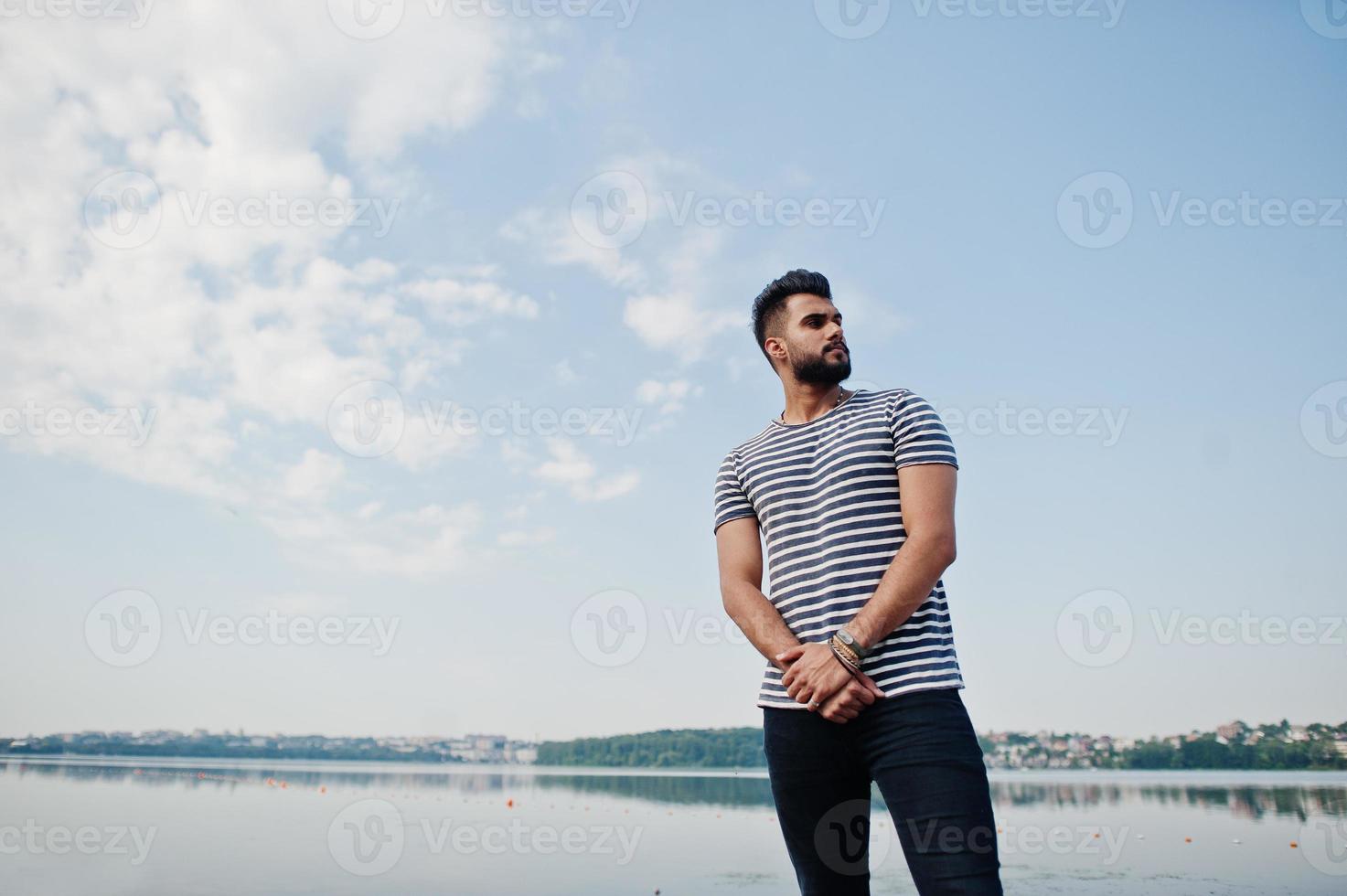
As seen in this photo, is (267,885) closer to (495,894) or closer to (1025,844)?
(495,894)

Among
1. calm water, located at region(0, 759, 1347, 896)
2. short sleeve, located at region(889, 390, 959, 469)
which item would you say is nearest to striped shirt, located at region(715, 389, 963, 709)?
short sleeve, located at region(889, 390, 959, 469)

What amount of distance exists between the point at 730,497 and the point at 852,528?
48 centimetres

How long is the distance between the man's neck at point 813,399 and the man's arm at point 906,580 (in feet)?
1.44

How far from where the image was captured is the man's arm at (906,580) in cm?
185

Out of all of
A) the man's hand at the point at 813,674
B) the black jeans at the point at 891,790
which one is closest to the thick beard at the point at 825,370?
the man's hand at the point at 813,674

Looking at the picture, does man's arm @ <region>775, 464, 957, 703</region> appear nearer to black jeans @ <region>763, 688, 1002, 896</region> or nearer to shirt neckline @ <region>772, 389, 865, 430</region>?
black jeans @ <region>763, 688, 1002, 896</region>

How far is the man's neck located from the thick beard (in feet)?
0.08

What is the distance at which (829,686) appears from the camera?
1.85 m

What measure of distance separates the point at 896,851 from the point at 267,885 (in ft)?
33.1

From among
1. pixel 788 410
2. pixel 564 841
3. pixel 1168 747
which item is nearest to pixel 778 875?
pixel 564 841

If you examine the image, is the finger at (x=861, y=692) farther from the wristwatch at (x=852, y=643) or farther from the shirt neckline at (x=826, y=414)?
the shirt neckline at (x=826, y=414)

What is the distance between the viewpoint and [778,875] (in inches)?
496

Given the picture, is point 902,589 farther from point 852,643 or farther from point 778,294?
point 778,294

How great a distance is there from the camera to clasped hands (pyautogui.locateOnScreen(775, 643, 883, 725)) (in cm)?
184
